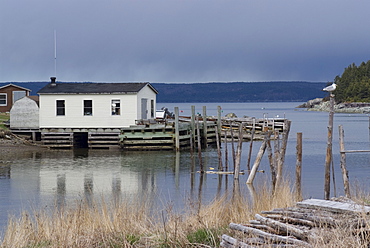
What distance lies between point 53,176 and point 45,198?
757 centimetres

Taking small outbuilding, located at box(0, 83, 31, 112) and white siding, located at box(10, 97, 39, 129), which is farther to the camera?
small outbuilding, located at box(0, 83, 31, 112)

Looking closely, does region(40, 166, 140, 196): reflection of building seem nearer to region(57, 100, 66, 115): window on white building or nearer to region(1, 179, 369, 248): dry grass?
region(57, 100, 66, 115): window on white building

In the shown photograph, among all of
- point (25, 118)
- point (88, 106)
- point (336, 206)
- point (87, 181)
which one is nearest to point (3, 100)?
point (25, 118)

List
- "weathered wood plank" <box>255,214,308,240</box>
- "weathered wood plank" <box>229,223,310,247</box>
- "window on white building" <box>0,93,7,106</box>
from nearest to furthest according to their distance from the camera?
"weathered wood plank" <box>229,223,310,247</box> < "weathered wood plank" <box>255,214,308,240</box> < "window on white building" <box>0,93,7,106</box>

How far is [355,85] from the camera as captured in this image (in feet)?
584

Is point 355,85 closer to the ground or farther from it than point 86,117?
farther from it

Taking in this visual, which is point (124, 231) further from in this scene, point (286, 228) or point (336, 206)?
point (336, 206)

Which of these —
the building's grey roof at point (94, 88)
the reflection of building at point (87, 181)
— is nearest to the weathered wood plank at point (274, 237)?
the reflection of building at point (87, 181)

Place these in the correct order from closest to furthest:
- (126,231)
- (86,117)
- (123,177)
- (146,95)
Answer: (126,231) < (123,177) < (86,117) < (146,95)

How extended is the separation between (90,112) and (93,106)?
595 mm

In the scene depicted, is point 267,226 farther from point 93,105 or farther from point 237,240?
point 93,105

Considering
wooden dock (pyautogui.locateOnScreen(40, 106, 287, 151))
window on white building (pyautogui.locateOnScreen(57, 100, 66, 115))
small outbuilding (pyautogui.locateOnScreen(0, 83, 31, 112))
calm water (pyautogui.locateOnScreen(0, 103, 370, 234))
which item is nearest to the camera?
calm water (pyautogui.locateOnScreen(0, 103, 370, 234))

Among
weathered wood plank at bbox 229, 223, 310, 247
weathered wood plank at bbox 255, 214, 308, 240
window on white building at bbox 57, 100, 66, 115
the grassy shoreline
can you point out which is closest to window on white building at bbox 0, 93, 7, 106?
window on white building at bbox 57, 100, 66, 115

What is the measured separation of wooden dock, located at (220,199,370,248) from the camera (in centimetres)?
956
